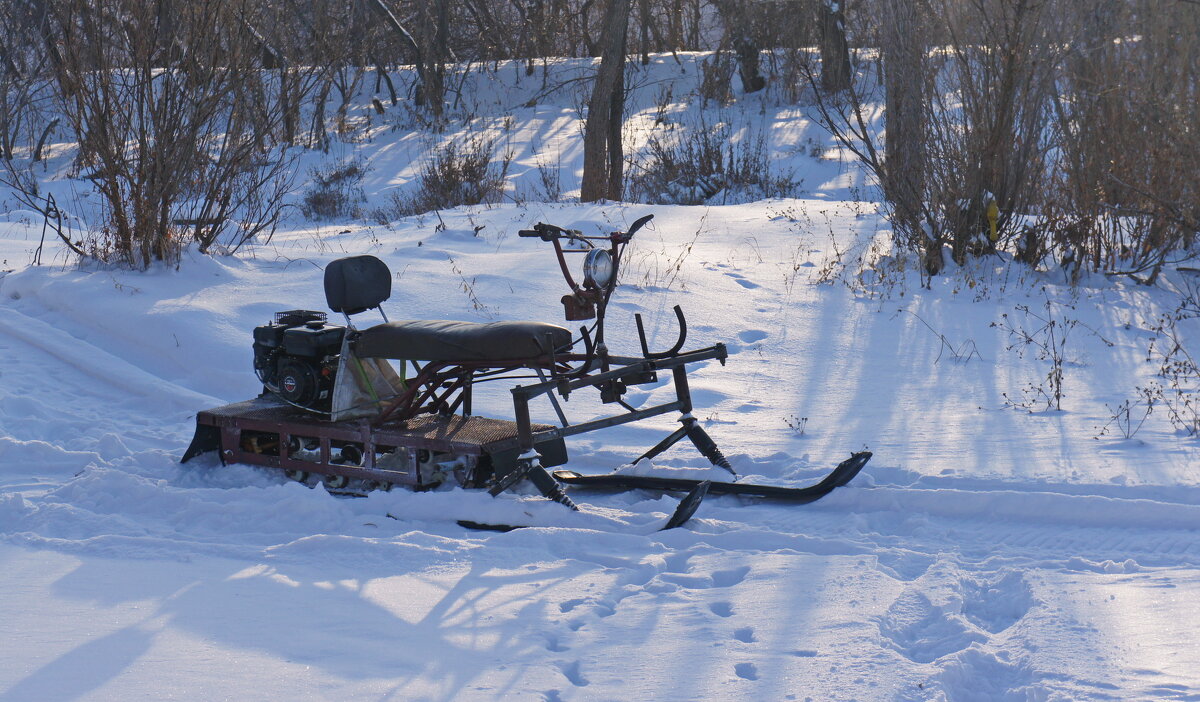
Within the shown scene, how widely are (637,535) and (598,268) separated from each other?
3.40 ft

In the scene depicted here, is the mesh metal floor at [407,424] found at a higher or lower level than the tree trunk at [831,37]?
lower

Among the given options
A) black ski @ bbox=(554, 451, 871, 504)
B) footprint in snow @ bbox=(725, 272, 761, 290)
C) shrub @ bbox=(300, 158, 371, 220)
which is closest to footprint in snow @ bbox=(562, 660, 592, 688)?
black ski @ bbox=(554, 451, 871, 504)

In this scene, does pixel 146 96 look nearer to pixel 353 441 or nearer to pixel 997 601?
pixel 353 441

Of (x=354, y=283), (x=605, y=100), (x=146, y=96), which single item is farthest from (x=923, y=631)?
(x=605, y=100)

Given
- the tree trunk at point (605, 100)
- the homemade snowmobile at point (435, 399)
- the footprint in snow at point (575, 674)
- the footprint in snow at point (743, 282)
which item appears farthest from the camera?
the tree trunk at point (605, 100)

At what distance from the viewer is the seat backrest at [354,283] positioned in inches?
191

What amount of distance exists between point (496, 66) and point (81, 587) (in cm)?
2202

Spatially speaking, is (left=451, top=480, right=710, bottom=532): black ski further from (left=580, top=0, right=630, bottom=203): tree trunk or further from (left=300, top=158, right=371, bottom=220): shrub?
(left=300, top=158, right=371, bottom=220): shrub

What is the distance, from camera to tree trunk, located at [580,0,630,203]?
12703mm

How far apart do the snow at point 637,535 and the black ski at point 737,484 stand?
0.18ft

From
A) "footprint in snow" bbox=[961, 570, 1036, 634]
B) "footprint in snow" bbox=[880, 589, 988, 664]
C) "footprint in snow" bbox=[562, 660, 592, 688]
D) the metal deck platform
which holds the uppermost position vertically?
the metal deck platform

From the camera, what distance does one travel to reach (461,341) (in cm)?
440

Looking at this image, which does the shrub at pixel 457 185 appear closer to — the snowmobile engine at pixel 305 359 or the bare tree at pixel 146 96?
the bare tree at pixel 146 96

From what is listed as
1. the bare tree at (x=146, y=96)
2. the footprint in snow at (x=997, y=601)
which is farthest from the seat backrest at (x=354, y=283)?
the bare tree at (x=146, y=96)
